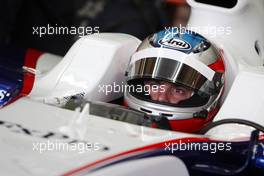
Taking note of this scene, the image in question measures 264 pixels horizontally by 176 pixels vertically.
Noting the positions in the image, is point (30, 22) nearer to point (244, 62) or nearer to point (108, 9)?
point (108, 9)

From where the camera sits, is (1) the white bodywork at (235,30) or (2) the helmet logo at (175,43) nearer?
Answer: (2) the helmet logo at (175,43)

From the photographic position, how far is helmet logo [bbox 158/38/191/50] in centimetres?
153

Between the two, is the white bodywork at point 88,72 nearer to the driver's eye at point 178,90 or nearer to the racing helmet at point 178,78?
the racing helmet at point 178,78

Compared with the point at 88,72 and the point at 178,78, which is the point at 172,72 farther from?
the point at 88,72

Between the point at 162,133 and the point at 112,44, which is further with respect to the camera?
the point at 112,44

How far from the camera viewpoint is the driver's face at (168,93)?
153 cm

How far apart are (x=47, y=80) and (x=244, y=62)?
559 millimetres

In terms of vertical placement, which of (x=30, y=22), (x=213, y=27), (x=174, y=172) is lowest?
(x=30, y=22)

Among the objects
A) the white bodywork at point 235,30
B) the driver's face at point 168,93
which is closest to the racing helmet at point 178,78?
the driver's face at point 168,93

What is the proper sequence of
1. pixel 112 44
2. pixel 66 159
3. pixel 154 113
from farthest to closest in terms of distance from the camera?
pixel 112 44 → pixel 154 113 → pixel 66 159

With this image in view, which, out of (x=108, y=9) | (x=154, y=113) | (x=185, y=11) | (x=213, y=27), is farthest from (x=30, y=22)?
(x=154, y=113)

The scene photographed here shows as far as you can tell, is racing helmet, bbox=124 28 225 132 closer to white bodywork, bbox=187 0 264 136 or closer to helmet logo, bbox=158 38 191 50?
helmet logo, bbox=158 38 191 50

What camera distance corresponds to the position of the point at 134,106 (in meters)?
1.56

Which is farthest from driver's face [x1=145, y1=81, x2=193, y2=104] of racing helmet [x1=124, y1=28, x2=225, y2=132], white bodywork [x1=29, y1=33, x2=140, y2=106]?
white bodywork [x1=29, y1=33, x2=140, y2=106]
